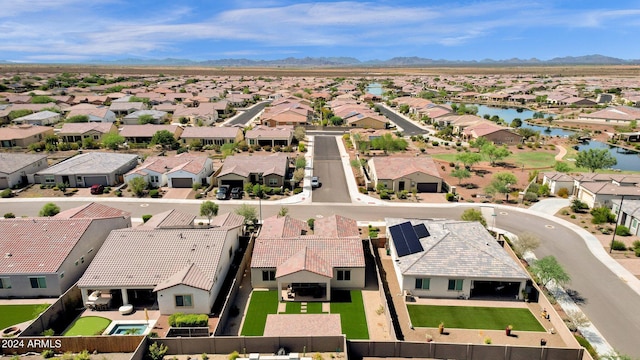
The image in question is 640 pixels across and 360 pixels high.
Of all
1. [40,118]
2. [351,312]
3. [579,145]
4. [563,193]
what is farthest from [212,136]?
[579,145]

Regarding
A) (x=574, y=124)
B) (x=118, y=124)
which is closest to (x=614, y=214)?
(x=574, y=124)

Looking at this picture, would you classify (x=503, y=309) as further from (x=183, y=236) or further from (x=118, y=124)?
(x=118, y=124)

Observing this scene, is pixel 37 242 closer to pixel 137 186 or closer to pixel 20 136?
pixel 137 186

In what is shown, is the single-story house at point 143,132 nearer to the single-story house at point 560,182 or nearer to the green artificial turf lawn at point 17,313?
the green artificial turf lawn at point 17,313

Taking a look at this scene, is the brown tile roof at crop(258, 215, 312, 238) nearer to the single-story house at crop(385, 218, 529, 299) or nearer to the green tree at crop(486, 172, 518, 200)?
the single-story house at crop(385, 218, 529, 299)

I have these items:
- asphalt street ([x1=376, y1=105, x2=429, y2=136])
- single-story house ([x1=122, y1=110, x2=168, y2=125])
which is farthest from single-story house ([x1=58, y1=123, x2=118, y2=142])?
asphalt street ([x1=376, y1=105, x2=429, y2=136])

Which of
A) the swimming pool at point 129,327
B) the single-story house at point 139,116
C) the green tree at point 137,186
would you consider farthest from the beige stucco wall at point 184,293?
the single-story house at point 139,116
